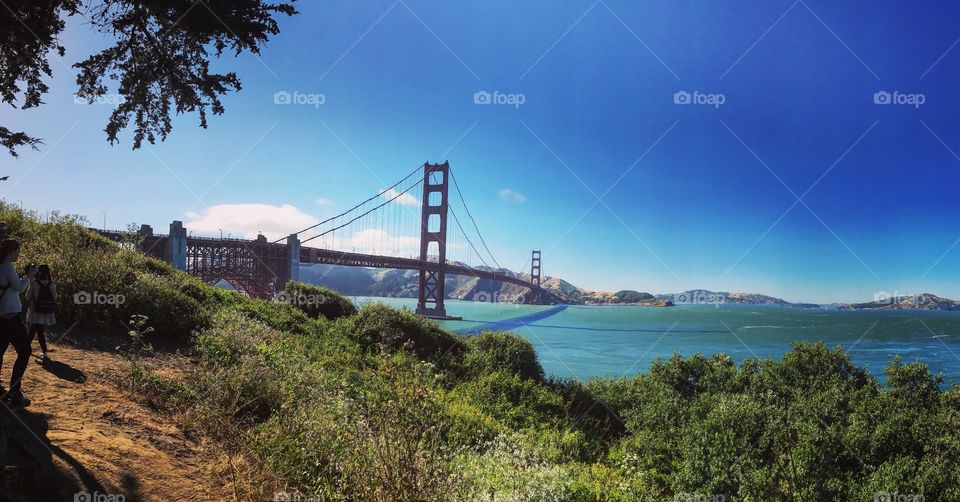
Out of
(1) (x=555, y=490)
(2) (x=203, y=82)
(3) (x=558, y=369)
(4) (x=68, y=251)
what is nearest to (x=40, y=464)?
(1) (x=555, y=490)

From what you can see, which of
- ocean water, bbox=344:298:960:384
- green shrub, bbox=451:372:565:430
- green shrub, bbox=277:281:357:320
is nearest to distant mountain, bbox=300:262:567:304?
ocean water, bbox=344:298:960:384

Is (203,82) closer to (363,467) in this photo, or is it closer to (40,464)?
(40,464)

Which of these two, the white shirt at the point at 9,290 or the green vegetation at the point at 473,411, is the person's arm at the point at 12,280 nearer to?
the white shirt at the point at 9,290
